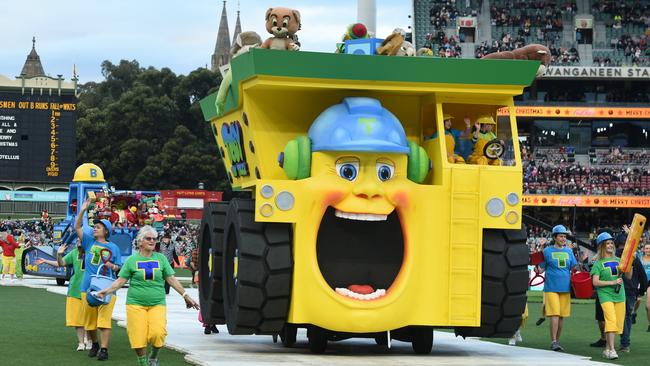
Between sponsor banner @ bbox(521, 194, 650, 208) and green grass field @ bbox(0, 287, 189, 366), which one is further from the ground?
sponsor banner @ bbox(521, 194, 650, 208)

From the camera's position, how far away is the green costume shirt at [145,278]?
12617mm

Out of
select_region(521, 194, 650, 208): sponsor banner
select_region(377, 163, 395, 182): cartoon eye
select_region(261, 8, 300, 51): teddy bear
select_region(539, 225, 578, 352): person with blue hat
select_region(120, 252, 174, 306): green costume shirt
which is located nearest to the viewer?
select_region(120, 252, 174, 306): green costume shirt

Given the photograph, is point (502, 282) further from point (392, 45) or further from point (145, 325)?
point (145, 325)

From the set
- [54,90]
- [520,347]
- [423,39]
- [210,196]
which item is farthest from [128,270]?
[210,196]

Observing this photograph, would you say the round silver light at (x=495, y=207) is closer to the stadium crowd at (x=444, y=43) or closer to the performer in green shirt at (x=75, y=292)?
the performer in green shirt at (x=75, y=292)

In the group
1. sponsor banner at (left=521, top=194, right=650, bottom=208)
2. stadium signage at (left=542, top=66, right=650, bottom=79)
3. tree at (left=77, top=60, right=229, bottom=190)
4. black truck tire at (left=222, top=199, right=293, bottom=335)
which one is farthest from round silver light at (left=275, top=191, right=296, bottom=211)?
tree at (left=77, top=60, right=229, bottom=190)

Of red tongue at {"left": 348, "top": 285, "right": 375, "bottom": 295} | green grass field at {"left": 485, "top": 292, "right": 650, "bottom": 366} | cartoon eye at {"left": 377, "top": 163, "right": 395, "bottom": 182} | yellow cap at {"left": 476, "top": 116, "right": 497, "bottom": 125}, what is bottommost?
green grass field at {"left": 485, "top": 292, "right": 650, "bottom": 366}

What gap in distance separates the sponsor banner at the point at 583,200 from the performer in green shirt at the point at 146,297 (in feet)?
156

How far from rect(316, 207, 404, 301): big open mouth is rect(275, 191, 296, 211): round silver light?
0.66 metres

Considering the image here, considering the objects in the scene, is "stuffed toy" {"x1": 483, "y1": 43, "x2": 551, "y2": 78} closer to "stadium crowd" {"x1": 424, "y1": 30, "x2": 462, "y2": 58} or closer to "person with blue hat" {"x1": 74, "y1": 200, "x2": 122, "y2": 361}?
"person with blue hat" {"x1": 74, "y1": 200, "x2": 122, "y2": 361}

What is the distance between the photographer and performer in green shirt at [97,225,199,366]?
12531 mm

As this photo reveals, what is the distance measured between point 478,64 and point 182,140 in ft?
219

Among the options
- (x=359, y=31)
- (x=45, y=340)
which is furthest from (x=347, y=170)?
(x=45, y=340)

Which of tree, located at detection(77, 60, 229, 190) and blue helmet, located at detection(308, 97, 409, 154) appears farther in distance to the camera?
tree, located at detection(77, 60, 229, 190)
